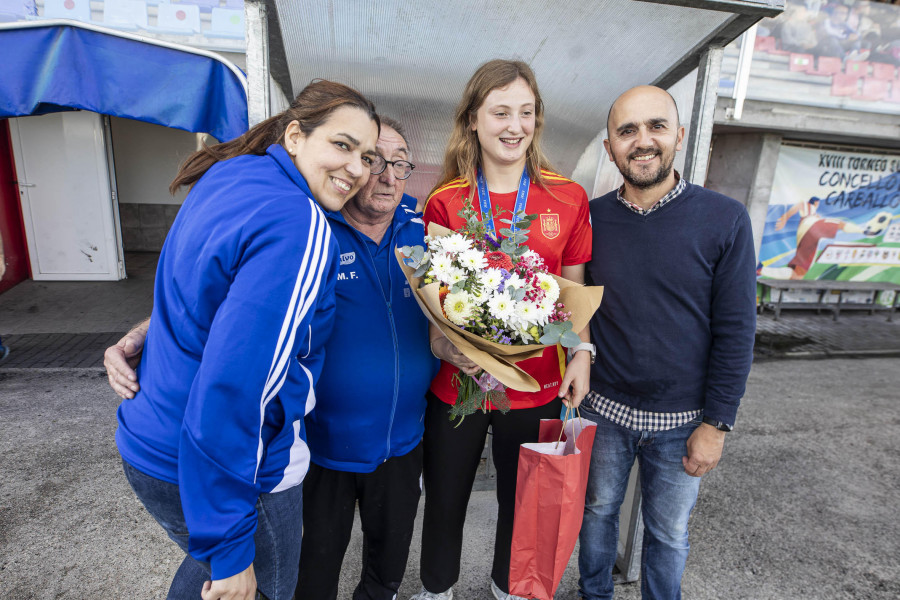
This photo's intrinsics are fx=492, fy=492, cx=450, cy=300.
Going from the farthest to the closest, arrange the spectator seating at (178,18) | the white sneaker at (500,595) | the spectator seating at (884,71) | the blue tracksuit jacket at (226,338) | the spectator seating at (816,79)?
the spectator seating at (884,71), the spectator seating at (816,79), the spectator seating at (178,18), the white sneaker at (500,595), the blue tracksuit jacket at (226,338)

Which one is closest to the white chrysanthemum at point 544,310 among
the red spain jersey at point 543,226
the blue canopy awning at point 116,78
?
the red spain jersey at point 543,226

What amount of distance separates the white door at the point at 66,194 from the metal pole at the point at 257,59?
7258 millimetres

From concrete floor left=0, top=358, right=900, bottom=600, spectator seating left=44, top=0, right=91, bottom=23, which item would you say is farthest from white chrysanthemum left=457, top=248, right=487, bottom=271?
spectator seating left=44, top=0, right=91, bottom=23

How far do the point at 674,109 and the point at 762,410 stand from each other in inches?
163

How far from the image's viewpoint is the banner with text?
26.3 feet

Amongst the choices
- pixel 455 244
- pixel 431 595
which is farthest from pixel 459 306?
pixel 431 595

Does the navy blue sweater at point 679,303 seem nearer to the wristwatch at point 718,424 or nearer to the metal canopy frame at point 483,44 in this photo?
the wristwatch at point 718,424

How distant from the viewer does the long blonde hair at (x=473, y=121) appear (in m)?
1.93

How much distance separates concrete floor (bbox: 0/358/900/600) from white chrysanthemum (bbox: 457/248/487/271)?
1822 mm

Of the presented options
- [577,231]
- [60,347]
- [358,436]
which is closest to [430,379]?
[358,436]

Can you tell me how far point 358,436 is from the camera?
1818mm

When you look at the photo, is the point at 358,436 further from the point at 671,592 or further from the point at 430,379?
the point at 671,592

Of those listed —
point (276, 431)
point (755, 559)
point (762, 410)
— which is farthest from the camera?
point (762, 410)

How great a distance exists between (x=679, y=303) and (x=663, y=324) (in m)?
0.10
